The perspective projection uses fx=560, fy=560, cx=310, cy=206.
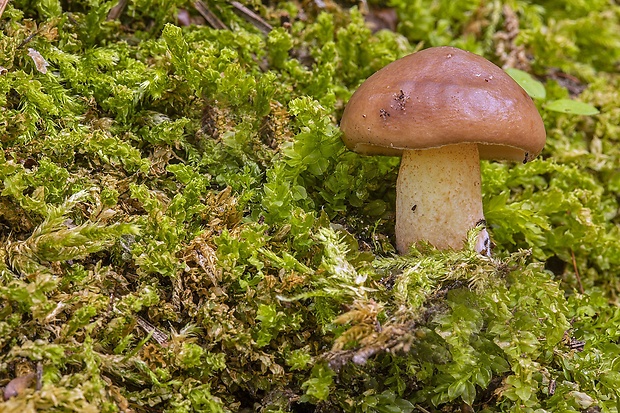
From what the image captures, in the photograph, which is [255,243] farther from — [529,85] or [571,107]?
[571,107]

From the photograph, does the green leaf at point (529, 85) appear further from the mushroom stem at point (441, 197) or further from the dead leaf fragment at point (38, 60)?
the dead leaf fragment at point (38, 60)

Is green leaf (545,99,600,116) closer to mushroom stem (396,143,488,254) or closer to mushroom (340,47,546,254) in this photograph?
mushroom (340,47,546,254)

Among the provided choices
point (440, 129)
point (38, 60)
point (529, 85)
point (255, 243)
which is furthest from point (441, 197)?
point (38, 60)

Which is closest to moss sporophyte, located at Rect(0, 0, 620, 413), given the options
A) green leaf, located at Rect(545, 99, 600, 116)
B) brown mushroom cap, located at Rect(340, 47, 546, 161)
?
brown mushroom cap, located at Rect(340, 47, 546, 161)

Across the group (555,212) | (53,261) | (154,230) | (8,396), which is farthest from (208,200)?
(555,212)

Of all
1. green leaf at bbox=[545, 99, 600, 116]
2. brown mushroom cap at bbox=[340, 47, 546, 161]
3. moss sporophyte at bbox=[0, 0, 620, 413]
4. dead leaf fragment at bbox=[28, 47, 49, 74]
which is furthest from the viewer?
green leaf at bbox=[545, 99, 600, 116]

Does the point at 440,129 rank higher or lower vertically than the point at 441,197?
higher
